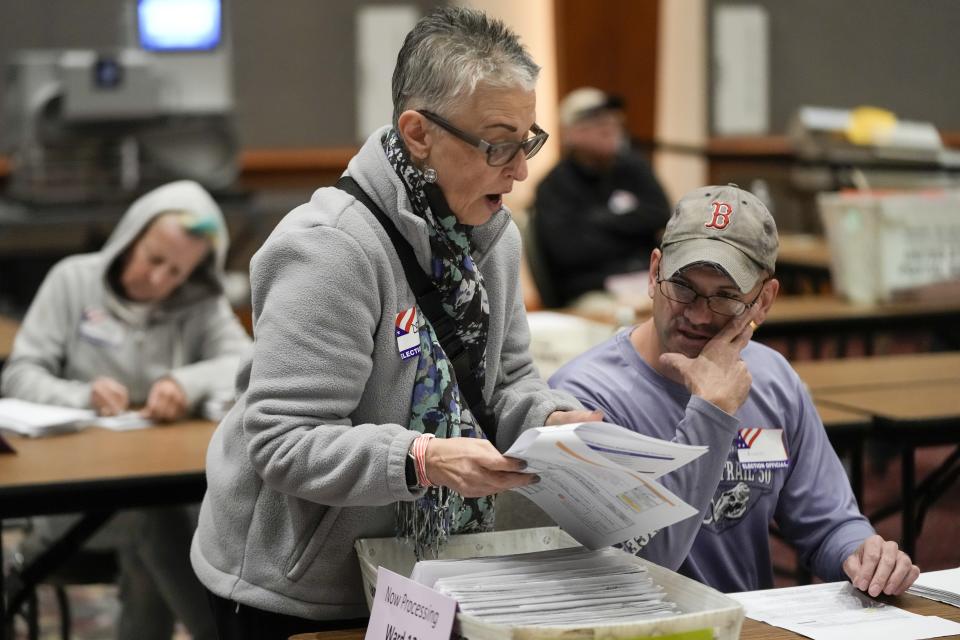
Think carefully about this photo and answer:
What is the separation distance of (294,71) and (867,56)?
4.26 meters

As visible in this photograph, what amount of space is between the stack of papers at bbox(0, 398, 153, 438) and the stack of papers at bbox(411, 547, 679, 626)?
154 cm

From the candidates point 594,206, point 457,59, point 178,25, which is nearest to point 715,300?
point 457,59

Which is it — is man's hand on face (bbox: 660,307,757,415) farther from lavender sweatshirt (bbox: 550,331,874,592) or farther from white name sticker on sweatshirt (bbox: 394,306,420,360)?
white name sticker on sweatshirt (bbox: 394,306,420,360)

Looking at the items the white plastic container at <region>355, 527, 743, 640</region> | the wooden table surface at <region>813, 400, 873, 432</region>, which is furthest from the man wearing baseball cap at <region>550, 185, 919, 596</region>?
the wooden table surface at <region>813, 400, 873, 432</region>

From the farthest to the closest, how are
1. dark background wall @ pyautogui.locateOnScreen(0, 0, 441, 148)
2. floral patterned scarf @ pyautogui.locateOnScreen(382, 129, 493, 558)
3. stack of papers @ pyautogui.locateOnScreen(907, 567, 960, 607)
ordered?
dark background wall @ pyautogui.locateOnScreen(0, 0, 441, 148)
stack of papers @ pyautogui.locateOnScreen(907, 567, 960, 607)
floral patterned scarf @ pyautogui.locateOnScreen(382, 129, 493, 558)

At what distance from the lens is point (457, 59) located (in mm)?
1476

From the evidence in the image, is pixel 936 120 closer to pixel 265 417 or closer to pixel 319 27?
pixel 319 27

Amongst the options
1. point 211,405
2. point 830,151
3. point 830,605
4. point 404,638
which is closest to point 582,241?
point 830,151

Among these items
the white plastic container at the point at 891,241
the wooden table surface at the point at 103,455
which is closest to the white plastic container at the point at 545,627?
the wooden table surface at the point at 103,455

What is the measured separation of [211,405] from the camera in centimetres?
293

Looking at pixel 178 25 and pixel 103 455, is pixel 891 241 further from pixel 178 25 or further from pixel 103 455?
pixel 178 25

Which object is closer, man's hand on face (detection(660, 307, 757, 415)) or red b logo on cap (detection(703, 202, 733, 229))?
man's hand on face (detection(660, 307, 757, 415))

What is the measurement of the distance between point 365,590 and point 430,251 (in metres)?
0.42

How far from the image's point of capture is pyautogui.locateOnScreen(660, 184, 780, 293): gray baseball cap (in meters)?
1.81
